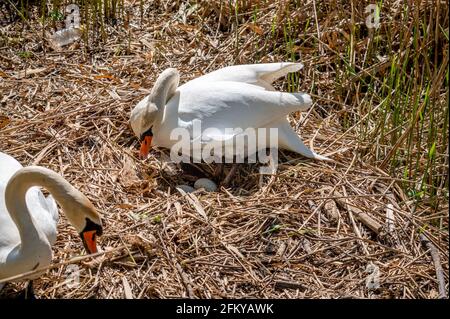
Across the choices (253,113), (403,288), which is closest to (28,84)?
(253,113)

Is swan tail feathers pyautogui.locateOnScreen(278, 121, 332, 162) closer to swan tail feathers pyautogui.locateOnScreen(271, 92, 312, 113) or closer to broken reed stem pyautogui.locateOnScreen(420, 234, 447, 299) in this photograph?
swan tail feathers pyautogui.locateOnScreen(271, 92, 312, 113)

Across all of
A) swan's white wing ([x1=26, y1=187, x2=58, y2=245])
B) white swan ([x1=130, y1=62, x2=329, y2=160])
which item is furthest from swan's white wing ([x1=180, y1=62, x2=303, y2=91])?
swan's white wing ([x1=26, y1=187, x2=58, y2=245])

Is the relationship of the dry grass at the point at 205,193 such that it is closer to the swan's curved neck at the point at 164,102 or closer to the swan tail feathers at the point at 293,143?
the swan tail feathers at the point at 293,143

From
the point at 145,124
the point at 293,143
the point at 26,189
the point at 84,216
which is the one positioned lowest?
the point at 293,143

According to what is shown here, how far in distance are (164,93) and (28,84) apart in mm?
1164

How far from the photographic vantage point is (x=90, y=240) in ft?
11.8

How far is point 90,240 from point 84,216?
132 millimetres

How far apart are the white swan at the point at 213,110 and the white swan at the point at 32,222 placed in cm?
109

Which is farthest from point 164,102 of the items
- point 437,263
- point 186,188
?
point 437,263

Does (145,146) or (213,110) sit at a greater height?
(213,110)

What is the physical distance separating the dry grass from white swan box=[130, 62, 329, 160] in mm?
→ 158

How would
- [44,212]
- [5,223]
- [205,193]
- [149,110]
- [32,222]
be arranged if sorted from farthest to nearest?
1. [149,110]
2. [205,193]
3. [44,212]
4. [5,223]
5. [32,222]

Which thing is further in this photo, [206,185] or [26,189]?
[206,185]

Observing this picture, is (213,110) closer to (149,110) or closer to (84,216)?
(149,110)
